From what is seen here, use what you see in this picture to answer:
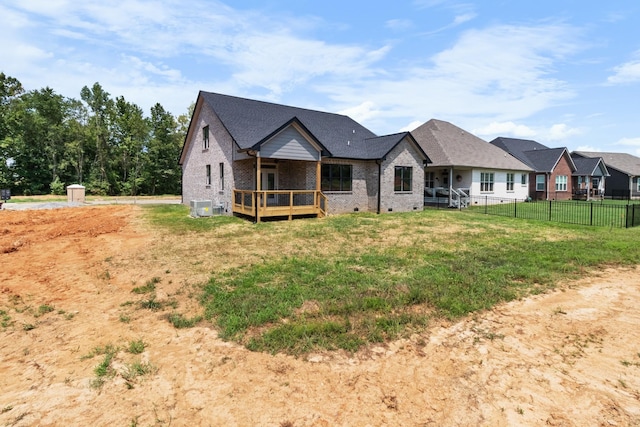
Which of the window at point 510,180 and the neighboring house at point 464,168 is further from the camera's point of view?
the window at point 510,180

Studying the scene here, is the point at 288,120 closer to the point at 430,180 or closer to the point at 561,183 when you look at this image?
the point at 430,180

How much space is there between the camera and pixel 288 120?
17.9 meters

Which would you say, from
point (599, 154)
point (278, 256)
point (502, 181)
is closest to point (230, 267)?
point (278, 256)

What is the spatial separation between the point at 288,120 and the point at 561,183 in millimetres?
32415

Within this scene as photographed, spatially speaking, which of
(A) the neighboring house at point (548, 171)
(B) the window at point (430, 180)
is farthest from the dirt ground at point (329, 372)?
(A) the neighboring house at point (548, 171)

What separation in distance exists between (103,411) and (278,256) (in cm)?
645

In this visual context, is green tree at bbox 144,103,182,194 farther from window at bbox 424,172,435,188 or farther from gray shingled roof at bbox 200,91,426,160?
window at bbox 424,172,435,188

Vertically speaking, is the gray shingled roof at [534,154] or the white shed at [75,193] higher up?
the gray shingled roof at [534,154]

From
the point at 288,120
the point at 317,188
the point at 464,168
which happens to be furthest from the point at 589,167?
the point at 288,120

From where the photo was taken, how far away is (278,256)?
9.74 m

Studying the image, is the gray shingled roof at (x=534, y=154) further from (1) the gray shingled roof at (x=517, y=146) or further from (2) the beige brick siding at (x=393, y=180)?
(2) the beige brick siding at (x=393, y=180)

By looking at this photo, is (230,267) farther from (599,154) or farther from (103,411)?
(599,154)

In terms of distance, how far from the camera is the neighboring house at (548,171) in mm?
34469

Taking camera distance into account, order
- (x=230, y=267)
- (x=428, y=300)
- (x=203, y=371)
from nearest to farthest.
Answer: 1. (x=203, y=371)
2. (x=428, y=300)
3. (x=230, y=267)
